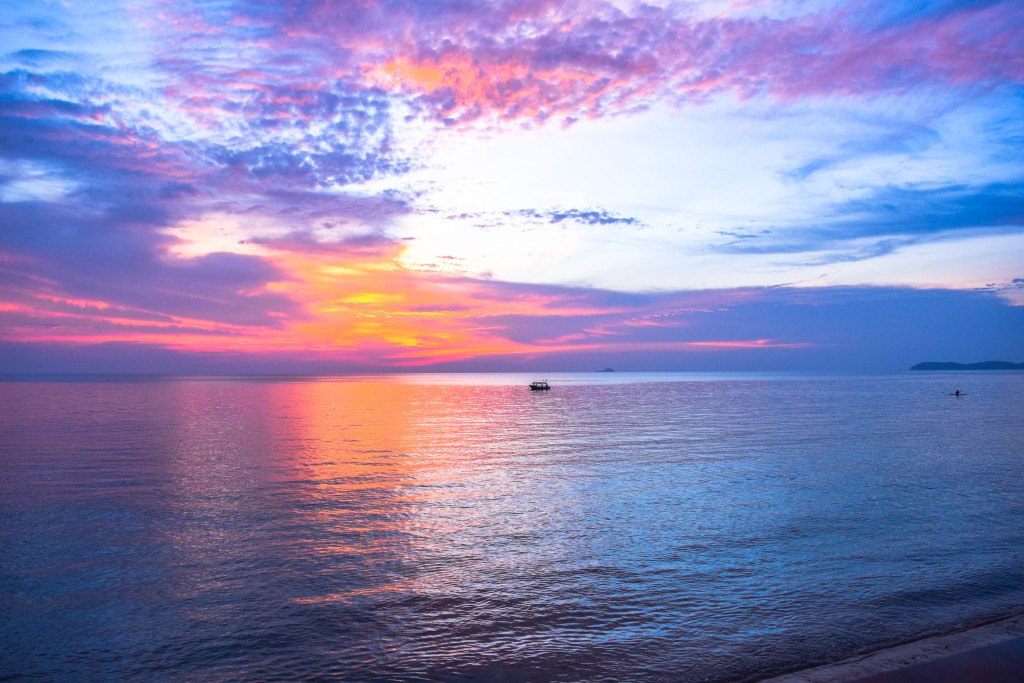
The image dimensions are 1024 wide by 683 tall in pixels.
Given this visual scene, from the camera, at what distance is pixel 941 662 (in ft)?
32.9

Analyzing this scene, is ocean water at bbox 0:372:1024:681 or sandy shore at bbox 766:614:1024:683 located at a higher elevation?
sandy shore at bbox 766:614:1024:683

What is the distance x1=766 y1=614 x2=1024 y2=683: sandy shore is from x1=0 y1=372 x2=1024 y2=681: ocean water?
873mm

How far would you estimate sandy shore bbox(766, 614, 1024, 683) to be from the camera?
9523 mm

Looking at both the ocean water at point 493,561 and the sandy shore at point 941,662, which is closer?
the sandy shore at point 941,662

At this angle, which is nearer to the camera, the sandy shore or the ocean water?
the sandy shore

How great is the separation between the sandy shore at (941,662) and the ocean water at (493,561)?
873 millimetres

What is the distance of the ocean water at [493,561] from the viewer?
1180 cm

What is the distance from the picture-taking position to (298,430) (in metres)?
55.6

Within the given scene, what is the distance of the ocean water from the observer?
38.7ft

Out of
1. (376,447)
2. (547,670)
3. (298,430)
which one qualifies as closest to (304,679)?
(547,670)

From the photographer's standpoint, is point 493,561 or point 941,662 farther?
point 493,561

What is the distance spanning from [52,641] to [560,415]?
6433cm

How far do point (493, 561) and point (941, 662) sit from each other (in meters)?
10.7

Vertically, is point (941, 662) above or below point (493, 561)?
above
